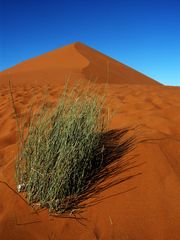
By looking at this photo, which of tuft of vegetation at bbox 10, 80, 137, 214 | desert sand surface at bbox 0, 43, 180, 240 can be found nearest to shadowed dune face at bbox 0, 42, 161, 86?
desert sand surface at bbox 0, 43, 180, 240

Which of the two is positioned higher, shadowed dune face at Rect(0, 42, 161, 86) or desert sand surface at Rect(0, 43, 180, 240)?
shadowed dune face at Rect(0, 42, 161, 86)

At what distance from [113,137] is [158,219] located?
108 centimetres

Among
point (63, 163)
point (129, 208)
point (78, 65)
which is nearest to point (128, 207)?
point (129, 208)

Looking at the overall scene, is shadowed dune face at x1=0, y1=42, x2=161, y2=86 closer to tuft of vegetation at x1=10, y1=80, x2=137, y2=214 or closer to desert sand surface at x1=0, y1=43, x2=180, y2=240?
desert sand surface at x1=0, y1=43, x2=180, y2=240

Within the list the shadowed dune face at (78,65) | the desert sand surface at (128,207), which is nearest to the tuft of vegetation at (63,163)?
the desert sand surface at (128,207)

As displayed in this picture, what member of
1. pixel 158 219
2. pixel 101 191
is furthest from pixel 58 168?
pixel 158 219

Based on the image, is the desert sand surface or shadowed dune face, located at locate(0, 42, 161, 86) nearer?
the desert sand surface

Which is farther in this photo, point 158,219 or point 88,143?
point 88,143

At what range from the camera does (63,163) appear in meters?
2.18

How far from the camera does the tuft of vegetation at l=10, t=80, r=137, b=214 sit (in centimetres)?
223

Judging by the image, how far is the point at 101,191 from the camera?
2.39 meters

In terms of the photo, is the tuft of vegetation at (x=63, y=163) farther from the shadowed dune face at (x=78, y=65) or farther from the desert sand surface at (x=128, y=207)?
the shadowed dune face at (x=78, y=65)

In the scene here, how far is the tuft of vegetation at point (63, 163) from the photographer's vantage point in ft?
7.30

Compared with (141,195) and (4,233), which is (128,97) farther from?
(4,233)
